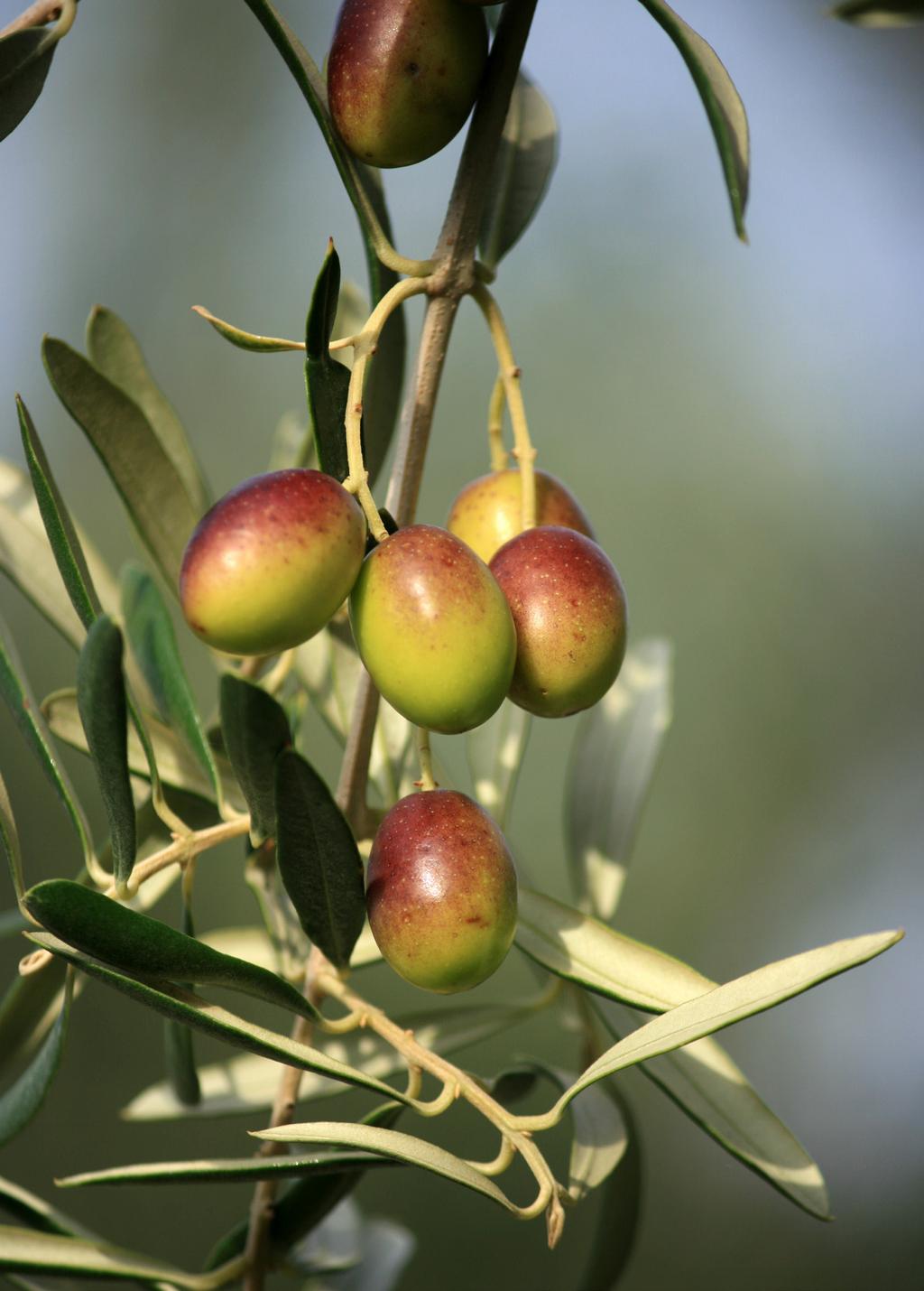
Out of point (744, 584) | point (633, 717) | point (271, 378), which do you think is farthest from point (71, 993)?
point (271, 378)

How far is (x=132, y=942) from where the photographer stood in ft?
1.30

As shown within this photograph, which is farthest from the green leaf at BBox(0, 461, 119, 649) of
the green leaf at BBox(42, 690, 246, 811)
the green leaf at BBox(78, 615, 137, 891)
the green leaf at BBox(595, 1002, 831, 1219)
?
the green leaf at BBox(595, 1002, 831, 1219)

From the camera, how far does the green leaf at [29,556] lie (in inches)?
24.2

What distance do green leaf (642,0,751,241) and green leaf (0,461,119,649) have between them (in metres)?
0.38

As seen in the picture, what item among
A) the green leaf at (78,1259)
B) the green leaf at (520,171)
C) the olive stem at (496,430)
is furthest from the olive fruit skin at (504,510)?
the green leaf at (78,1259)

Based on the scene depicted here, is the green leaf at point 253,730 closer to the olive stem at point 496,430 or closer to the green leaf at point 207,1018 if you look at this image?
the green leaf at point 207,1018

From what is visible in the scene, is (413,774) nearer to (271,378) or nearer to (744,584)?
(744,584)

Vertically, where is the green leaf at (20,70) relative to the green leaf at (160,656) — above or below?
above

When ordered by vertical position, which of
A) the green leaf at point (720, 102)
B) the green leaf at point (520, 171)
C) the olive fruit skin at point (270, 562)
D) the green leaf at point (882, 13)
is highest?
the green leaf at point (882, 13)

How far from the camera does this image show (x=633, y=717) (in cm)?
82

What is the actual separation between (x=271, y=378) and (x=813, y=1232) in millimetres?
2554

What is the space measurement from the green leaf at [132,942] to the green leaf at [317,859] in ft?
0.15

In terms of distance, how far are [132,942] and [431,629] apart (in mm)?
152

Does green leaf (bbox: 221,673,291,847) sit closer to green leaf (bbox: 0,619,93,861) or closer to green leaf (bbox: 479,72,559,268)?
green leaf (bbox: 0,619,93,861)
